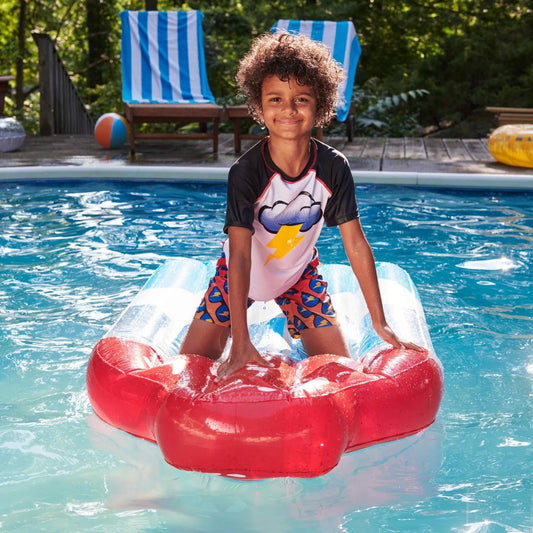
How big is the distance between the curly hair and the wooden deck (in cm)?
451

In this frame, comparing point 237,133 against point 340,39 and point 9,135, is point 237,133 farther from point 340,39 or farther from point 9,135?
point 9,135

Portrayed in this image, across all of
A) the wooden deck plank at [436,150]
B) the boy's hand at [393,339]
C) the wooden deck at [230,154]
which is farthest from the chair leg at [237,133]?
the boy's hand at [393,339]

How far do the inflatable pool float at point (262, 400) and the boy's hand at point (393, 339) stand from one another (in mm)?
31

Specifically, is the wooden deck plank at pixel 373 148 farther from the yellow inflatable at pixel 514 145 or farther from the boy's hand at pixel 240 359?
the boy's hand at pixel 240 359

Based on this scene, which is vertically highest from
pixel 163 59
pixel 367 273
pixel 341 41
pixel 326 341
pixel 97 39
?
pixel 341 41

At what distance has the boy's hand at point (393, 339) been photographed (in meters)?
2.34

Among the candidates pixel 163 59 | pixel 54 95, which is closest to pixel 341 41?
pixel 163 59

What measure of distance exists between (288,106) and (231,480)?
110 cm

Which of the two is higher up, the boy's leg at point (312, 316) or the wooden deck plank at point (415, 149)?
the boy's leg at point (312, 316)

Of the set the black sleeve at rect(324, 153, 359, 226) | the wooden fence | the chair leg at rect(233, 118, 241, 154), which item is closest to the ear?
the black sleeve at rect(324, 153, 359, 226)

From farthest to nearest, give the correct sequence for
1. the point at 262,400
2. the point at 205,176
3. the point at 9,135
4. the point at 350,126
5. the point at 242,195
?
the point at 350,126 < the point at 9,135 < the point at 205,176 < the point at 242,195 < the point at 262,400

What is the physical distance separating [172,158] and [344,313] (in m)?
4.99

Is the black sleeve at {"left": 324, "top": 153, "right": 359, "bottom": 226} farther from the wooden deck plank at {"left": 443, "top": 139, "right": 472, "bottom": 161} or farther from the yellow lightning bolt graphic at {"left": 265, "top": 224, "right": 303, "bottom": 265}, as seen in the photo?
the wooden deck plank at {"left": 443, "top": 139, "right": 472, "bottom": 161}

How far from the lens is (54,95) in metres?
9.23
